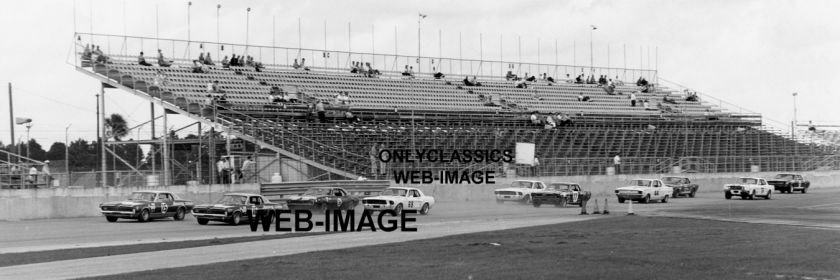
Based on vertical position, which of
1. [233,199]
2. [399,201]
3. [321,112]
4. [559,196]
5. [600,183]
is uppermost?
[321,112]

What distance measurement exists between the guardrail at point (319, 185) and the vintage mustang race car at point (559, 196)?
6.48 m

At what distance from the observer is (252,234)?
85.8 ft

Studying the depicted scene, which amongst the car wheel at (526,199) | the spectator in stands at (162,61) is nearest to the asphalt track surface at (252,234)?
the car wheel at (526,199)

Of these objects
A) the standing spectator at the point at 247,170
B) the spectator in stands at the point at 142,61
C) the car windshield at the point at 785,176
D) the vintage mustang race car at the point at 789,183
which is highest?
the spectator in stands at the point at 142,61

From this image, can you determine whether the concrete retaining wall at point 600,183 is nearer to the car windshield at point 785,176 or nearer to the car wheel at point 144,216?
the car windshield at point 785,176

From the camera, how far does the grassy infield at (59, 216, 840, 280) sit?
1652 centimetres

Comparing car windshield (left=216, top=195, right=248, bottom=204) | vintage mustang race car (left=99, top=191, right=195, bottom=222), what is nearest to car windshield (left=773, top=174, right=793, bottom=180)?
car windshield (left=216, top=195, right=248, bottom=204)

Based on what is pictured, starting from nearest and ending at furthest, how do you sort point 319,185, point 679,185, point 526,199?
point 319,185 < point 526,199 < point 679,185

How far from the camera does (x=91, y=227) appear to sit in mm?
29062

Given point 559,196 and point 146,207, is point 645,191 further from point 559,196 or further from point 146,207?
point 146,207

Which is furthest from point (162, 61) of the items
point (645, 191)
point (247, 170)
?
point (645, 191)

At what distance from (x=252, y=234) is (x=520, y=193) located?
1959 centimetres

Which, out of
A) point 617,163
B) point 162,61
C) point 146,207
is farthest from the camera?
point 617,163

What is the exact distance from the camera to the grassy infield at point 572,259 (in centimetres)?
1652
